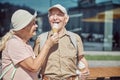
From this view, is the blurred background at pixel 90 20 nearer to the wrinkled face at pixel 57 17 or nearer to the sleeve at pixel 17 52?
the wrinkled face at pixel 57 17

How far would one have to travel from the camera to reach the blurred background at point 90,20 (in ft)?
43.2

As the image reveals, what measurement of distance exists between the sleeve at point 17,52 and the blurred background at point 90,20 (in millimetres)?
10365

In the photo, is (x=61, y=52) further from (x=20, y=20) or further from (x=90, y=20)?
(x=90, y=20)

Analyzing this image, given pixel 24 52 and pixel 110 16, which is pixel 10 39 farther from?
pixel 110 16

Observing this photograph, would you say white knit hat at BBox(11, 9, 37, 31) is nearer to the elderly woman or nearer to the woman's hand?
the elderly woman

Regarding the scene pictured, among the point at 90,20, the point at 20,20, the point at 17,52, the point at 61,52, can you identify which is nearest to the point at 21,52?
the point at 17,52

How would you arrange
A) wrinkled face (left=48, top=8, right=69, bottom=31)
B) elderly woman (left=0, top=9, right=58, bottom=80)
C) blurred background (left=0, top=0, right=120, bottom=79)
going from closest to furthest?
elderly woman (left=0, top=9, right=58, bottom=80) < wrinkled face (left=48, top=8, right=69, bottom=31) < blurred background (left=0, top=0, right=120, bottom=79)

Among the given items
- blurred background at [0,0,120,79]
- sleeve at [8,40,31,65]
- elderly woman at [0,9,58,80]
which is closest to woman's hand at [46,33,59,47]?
elderly woman at [0,9,58,80]

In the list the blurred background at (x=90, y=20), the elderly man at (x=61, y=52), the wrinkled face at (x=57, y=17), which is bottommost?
the blurred background at (x=90, y=20)

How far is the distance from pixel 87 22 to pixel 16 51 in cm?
1213

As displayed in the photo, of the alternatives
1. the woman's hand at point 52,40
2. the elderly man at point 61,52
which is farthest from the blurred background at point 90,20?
the woman's hand at point 52,40

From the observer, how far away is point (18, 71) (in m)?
2.63

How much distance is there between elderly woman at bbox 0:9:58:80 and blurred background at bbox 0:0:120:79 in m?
10.3

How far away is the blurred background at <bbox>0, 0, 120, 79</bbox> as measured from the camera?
519 inches
